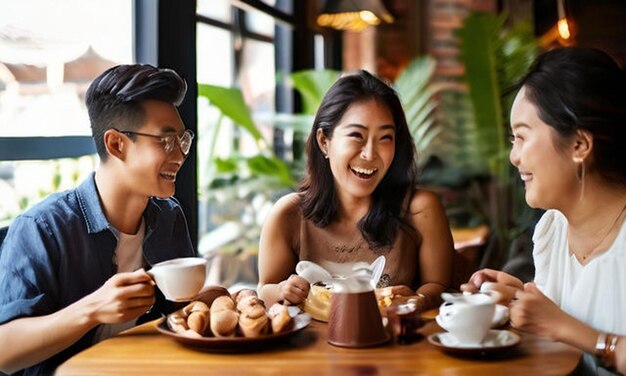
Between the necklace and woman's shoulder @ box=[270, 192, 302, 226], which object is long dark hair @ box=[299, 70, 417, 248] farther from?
the necklace

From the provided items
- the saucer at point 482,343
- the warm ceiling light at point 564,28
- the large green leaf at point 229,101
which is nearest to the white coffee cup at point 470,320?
the saucer at point 482,343

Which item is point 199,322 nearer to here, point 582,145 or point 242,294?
point 242,294

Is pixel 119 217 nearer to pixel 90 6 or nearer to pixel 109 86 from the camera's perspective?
pixel 109 86

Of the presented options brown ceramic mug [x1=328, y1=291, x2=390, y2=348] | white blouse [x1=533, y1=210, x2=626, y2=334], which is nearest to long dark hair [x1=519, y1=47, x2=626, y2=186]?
white blouse [x1=533, y1=210, x2=626, y2=334]

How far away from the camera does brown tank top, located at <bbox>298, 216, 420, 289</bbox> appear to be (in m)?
2.11

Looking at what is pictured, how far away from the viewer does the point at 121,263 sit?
190 centimetres

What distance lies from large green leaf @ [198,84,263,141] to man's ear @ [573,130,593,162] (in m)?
2.24

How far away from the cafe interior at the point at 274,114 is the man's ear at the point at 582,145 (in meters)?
0.38

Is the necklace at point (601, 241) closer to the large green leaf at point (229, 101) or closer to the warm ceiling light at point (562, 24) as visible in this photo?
the large green leaf at point (229, 101)

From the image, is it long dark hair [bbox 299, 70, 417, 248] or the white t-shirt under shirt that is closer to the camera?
the white t-shirt under shirt

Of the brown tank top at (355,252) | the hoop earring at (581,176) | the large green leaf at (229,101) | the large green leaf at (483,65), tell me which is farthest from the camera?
the large green leaf at (483,65)

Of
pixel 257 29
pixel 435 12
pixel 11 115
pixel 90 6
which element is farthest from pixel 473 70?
pixel 11 115

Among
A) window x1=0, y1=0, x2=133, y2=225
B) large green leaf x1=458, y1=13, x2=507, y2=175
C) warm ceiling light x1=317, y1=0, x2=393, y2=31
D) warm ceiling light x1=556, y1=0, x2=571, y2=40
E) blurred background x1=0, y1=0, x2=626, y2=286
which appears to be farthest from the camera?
warm ceiling light x1=556, y1=0, x2=571, y2=40

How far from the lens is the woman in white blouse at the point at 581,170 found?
1.58m
